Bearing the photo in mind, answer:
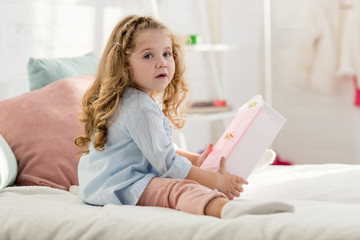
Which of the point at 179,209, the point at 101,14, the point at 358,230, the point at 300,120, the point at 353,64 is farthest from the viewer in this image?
the point at 300,120

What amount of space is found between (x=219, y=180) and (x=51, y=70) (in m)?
0.84

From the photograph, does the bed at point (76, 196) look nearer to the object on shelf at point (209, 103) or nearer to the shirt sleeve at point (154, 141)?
the shirt sleeve at point (154, 141)

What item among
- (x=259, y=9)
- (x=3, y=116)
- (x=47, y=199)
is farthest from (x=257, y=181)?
(x=259, y=9)

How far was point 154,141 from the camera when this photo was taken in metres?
1.46

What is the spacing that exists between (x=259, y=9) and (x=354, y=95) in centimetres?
83

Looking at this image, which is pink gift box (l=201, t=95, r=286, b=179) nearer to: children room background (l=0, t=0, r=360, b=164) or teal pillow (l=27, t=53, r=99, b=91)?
teal pillow (l=27, t=53, r=99, b=91)

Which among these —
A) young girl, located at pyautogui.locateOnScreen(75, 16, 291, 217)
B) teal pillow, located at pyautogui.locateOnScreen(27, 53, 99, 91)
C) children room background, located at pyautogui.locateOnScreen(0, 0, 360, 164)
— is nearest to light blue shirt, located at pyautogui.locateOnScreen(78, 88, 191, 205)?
young girl, located at pyautogui.locateOnScreen(75, 16, 291, 217)

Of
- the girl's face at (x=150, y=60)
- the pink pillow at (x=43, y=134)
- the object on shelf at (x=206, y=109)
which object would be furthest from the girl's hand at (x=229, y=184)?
the object on shelf at (x=206, y=109)

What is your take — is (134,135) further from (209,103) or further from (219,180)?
(209,103)

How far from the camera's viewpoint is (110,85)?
5.00ft

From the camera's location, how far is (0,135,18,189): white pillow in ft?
5.21

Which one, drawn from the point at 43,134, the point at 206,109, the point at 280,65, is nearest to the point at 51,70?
the point at 43,134

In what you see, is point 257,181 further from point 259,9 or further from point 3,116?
point 259,9

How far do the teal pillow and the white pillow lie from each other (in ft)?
1.24
